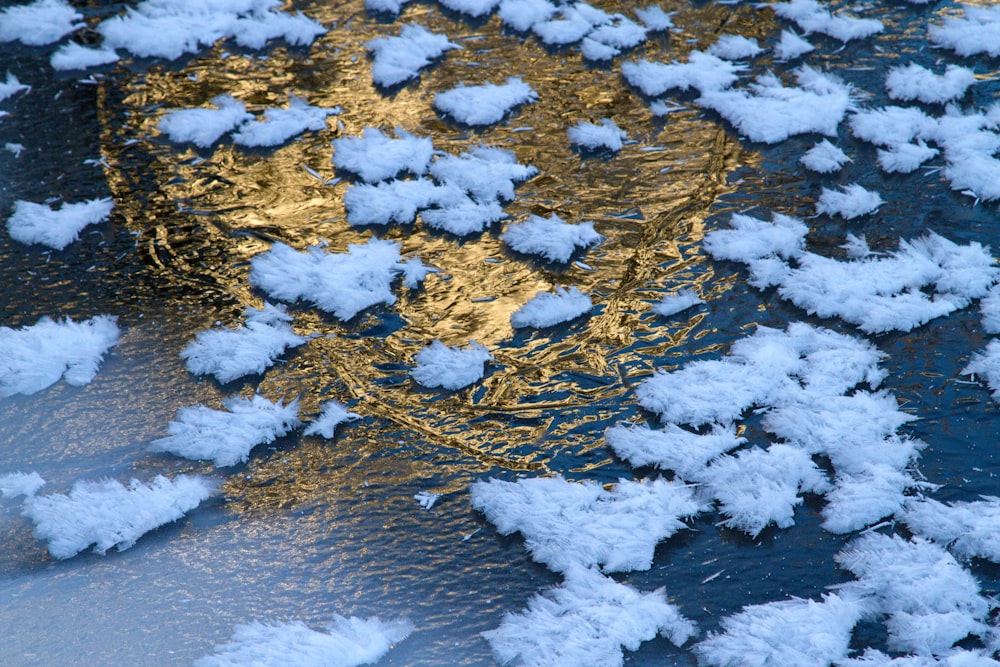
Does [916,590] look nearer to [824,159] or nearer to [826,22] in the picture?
[824,159]

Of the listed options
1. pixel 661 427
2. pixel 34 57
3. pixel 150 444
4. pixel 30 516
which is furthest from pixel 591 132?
pixel 34 57

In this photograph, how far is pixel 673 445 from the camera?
1.42 m

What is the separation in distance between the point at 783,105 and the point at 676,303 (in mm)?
805

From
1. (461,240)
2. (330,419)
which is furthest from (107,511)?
(461,240)

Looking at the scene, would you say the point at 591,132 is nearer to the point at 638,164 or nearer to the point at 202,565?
the point at 638,164

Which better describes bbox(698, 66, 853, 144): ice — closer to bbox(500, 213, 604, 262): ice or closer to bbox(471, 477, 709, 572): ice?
bbox(500, 213, 604, 262): ice

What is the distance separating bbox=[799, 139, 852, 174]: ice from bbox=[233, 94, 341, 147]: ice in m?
1.20

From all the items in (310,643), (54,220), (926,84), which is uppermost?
(926,84)

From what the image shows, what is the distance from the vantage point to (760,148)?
2.06m

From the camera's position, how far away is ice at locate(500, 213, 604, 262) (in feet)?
5.87

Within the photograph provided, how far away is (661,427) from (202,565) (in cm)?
79

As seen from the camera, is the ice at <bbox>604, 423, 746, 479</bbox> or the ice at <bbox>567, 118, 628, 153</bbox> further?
the ice at <bbox>567, 118, 628, 153</bbox>

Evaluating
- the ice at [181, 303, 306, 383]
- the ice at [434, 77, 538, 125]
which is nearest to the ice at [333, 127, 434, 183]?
the ice at [434, 77, 538, 125]

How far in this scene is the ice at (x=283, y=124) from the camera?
211cm
